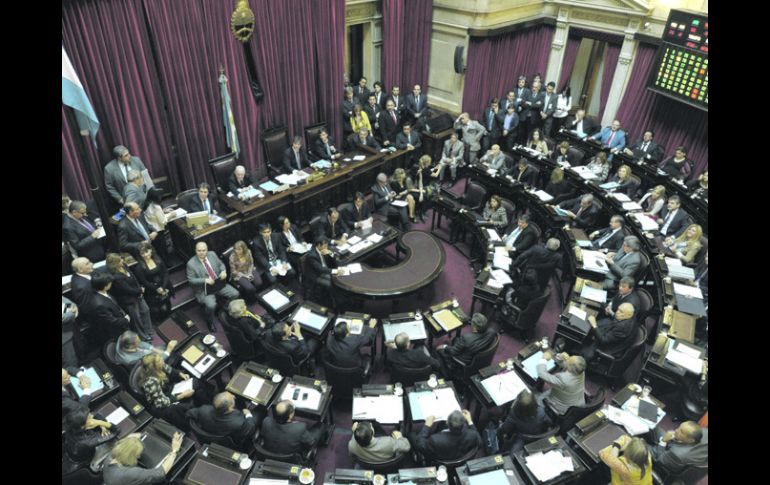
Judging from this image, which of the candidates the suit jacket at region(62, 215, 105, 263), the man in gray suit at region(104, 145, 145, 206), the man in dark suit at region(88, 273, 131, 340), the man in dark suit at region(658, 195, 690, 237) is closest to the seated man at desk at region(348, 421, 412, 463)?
the man in dark suit at region(88, 273, 131, 340)

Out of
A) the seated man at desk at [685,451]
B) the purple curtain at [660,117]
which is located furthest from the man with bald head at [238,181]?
the purple curtain at [660,117]

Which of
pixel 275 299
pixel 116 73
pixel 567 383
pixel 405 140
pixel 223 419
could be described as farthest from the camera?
pixel 405 140

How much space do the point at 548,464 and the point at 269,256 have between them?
15.9 ft

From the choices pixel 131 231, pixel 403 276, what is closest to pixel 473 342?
pixel 403 276

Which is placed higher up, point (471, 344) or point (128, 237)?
point (128, 237)

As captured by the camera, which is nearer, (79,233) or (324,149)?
(79,233)

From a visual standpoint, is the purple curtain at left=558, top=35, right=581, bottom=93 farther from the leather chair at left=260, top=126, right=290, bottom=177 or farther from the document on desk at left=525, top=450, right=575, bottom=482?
the document on desk at left=525, top=450, right=575, bottom=482

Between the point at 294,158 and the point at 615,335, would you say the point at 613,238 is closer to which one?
the point at 615,335

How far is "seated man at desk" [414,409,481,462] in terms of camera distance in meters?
4.41

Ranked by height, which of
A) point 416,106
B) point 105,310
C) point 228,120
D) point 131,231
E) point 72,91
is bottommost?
point 105,310

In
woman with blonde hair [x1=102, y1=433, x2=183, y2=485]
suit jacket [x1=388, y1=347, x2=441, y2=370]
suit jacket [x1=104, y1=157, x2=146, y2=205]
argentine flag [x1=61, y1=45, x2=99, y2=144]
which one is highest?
argentine flag [x1=61, y1=45, x2=99, y2=144]

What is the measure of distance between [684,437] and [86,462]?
5511 millimetres

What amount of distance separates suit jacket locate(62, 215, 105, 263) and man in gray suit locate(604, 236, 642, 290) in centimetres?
746

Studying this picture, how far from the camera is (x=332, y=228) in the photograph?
7.94m
